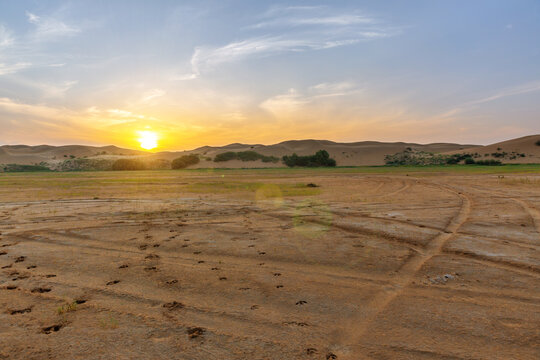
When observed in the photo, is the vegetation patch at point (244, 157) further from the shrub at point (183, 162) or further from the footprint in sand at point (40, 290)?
the footprint in sand at point (40, 290)

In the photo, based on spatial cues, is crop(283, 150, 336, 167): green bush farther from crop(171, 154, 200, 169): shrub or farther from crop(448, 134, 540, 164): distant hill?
crop(448, 134, 540, 164): distant hill

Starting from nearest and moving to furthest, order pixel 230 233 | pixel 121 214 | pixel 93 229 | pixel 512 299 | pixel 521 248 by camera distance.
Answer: pixel 512 299
pixel 521 248
pixel 230 233
pixel 93 229
pixel 121 214

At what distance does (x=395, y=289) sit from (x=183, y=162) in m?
57.6

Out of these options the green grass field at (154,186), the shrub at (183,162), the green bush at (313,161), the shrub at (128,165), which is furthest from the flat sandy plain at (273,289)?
the green bush at (313,161)

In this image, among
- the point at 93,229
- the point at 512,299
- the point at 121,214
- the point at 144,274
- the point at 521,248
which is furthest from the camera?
the point at 121,214

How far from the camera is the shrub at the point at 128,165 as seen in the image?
56656 millimetres

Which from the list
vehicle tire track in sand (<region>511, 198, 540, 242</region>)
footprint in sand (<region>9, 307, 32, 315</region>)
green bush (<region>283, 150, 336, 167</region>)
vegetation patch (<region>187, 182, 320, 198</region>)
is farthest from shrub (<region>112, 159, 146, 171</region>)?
footprint in sand (<region>9, 307, 32, 315</region>)

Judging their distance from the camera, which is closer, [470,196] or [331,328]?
[331,328]

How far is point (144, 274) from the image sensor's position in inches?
201

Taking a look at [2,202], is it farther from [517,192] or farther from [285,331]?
[517,192]

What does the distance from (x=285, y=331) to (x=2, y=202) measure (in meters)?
15.7

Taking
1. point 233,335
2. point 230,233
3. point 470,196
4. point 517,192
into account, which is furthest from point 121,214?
point 517,192

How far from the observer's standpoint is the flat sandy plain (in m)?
3.14

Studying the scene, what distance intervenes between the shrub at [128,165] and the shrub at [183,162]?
17.7 ft
